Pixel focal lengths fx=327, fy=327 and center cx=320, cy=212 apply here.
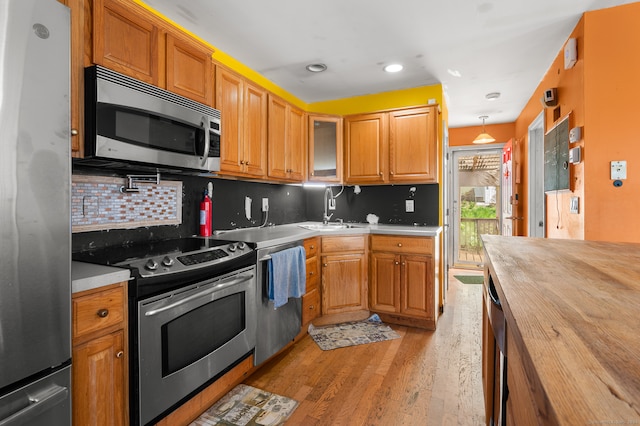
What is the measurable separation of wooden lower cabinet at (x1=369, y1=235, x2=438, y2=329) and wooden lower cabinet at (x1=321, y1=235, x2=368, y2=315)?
0.10 meters

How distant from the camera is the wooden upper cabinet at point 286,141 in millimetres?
2971

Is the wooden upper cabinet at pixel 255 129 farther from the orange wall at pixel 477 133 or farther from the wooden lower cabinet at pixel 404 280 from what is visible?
the orange wall at pixel 477 133

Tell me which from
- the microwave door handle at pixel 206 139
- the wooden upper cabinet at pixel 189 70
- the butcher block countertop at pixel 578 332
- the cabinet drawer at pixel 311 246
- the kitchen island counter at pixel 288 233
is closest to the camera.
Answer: the butcher block countertop at pixel 578 332

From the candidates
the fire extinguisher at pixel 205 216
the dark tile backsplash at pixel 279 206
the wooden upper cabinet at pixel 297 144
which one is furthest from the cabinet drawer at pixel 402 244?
the fire extinguisher at pixel 205 216

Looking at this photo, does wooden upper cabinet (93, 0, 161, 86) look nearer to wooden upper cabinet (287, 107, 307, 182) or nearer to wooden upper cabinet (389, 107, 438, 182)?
wooden upper cabinet (287, 107, 307, 182)

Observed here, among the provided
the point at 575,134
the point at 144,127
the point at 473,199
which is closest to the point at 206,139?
the point at 144,127

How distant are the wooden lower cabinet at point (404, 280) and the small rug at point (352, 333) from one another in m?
0.16

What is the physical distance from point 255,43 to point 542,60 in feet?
8.47

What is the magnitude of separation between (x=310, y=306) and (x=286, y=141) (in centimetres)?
158

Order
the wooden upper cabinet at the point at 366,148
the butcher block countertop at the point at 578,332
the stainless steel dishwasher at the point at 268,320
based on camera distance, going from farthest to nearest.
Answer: the wooden upper cabinet at the point at 366,148 < the stainless steel dishwasher at the point at 268,320 < the butcher block countertop at the point at 578,332

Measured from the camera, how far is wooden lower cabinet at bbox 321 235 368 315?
10.3 feet

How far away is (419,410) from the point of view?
1899 millimetres

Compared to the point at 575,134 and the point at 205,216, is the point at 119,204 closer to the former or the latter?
the point at 205,216

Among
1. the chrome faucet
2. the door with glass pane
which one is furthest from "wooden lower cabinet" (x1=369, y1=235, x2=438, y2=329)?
the door with glass pane
